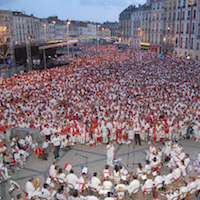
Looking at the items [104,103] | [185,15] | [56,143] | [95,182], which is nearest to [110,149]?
[95,182]

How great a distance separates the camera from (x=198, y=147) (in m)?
11.7

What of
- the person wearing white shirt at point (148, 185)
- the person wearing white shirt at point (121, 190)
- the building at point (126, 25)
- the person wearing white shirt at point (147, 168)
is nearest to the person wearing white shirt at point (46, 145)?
the person wearing white shirt at point (121, 190)

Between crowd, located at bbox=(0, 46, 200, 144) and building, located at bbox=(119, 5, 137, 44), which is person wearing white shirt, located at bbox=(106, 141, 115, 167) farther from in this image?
building, located at bbox=(119, 5, 137, 44)

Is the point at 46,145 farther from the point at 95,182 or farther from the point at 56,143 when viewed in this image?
the point at 95,182

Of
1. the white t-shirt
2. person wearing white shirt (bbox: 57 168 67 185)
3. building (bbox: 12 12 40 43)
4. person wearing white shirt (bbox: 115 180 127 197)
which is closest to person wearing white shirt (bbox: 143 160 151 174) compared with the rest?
person wearing white shirt (bbox: 115 180 127 197)

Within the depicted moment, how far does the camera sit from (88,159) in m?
10.6

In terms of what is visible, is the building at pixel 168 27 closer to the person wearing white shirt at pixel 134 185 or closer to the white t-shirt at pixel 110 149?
the white t-shirt at pixel 110 149

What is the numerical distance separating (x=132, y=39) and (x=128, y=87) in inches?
2269

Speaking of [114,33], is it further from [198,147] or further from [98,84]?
[198,147]

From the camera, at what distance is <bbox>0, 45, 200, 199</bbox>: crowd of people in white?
11953 millimetres

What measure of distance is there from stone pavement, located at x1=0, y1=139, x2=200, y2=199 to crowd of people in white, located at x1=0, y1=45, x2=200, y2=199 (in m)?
0.45

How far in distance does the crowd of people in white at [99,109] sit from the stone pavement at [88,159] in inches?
17.6

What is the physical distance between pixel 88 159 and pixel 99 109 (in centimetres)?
554

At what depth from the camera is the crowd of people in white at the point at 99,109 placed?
12.0 metres
